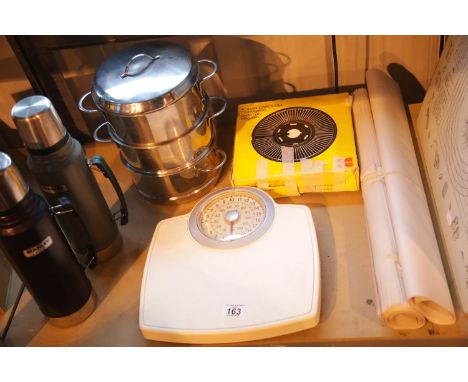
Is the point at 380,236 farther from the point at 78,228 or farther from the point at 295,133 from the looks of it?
the point at 78,228

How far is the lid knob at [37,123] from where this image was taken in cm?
72

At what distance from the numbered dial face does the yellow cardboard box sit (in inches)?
1.4

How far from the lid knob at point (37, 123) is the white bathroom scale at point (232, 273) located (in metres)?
0.24

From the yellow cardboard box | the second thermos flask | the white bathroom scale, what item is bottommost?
the white bathroom scale

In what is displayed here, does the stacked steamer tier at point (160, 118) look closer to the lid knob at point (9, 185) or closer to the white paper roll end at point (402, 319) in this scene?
the lid knob at point (9, 185)

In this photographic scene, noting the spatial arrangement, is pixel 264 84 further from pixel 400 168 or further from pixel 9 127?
pixel 9 127

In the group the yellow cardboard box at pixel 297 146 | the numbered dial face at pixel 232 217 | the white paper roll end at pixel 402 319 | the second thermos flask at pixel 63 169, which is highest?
the second thermos flask at pixel 63 169

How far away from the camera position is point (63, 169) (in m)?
0.77

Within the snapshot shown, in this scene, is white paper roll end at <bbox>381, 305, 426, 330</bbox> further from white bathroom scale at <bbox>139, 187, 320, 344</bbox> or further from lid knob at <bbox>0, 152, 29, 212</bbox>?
lid knob at <bbox>0, 152, 29, 212</bbox>

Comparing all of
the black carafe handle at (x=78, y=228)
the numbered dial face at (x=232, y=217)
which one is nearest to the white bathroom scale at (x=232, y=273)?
the numbered dial face at (x=232, y=217)

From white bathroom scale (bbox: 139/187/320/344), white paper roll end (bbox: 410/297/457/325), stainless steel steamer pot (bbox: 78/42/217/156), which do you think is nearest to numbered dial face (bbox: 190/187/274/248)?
white bathroom scale (bbox: 139/187/320/344)

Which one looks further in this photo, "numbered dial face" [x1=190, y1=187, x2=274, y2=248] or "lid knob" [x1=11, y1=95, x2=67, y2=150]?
"numbered dial face" [x1=190, y1=187, x2=274, y2=248]

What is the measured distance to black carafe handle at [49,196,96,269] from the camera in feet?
2.44

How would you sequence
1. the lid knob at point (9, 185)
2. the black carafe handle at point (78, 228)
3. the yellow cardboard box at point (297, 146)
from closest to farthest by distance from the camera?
the lid knob at point (9, 185) → the black carafe handle at point (78, 228) → the yellow cardboard box at point (297, 146)
